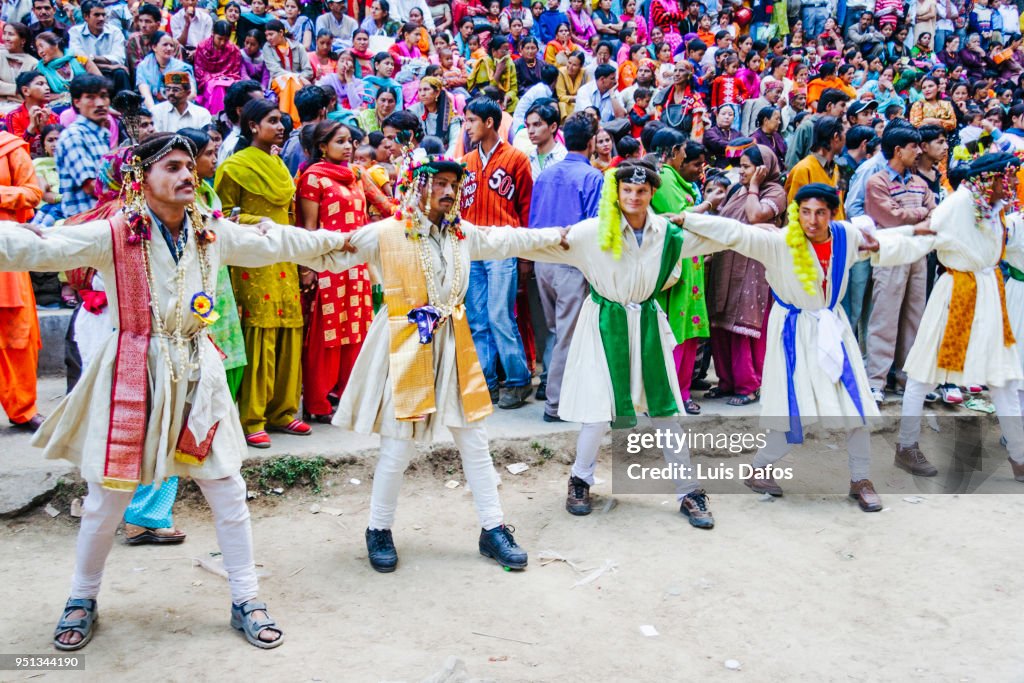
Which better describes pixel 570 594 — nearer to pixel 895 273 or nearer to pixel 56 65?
pixel 895 273

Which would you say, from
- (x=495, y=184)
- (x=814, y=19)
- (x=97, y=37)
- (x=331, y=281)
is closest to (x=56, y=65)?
(x=97, y=37)

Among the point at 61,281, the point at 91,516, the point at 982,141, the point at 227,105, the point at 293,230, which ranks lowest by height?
the point at 91,516

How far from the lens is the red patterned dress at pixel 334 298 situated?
5.59 m

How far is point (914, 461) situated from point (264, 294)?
4.20 metres

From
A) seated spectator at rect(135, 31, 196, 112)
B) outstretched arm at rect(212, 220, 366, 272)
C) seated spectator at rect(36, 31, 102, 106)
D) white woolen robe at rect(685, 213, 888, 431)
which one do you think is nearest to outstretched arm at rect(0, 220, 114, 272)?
outstretched arm at rect(212, 220, 366, 272)

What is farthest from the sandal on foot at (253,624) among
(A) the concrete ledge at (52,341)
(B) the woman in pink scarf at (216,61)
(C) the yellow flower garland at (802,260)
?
(B) the woman in pink scarf at (216,61)

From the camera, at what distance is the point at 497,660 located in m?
3.56

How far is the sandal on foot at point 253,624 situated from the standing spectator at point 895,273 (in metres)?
4.87

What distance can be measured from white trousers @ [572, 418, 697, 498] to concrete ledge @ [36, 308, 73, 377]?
402cm

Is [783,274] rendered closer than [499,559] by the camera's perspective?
No

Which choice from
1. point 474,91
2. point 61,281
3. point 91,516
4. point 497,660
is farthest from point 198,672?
point 474,91

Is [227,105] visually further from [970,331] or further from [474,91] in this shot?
[474,91]

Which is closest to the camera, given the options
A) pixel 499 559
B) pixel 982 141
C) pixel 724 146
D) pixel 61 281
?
pixel 499 559

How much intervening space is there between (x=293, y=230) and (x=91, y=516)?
1.40 metres
